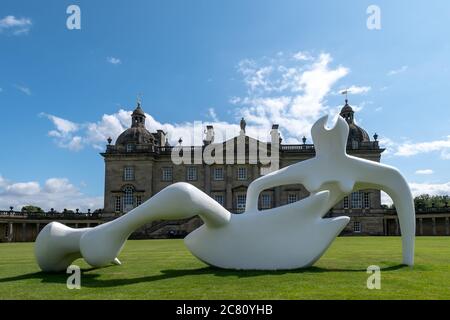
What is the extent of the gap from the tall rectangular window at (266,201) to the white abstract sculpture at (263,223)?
3291 centimetres

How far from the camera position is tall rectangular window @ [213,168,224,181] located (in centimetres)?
4587

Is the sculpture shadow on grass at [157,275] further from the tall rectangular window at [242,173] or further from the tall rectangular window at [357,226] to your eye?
the tall rectangular window at [242,173]

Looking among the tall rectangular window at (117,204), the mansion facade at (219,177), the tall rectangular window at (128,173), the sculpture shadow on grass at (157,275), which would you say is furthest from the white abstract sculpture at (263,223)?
the tall rectangular window at (128,173)

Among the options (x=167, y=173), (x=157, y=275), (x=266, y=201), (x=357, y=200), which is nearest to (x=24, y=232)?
(x=167, y=173)

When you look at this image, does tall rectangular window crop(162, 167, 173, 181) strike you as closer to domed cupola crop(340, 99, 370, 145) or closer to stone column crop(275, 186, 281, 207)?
stone column crop(275, 186, 281, 207)

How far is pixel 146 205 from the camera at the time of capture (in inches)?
379

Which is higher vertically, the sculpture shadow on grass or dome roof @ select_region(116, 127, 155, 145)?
dome roof @ select_region(116, 127, 155, 145)

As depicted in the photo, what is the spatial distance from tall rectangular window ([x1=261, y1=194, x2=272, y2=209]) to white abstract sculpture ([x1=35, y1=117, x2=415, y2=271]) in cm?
3291

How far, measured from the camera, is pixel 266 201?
45.3 meters

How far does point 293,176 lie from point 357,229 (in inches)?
1373

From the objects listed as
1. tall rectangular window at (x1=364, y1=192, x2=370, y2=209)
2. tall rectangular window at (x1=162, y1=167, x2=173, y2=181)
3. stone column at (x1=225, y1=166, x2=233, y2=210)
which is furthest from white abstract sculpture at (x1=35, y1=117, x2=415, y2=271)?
tall rectangular window at (x1=162, y1=167, x2=173, y2=181)

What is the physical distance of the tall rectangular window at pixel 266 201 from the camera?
45.0 meters
